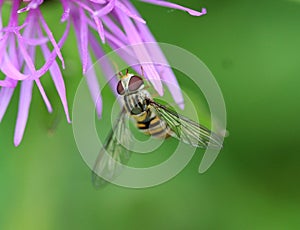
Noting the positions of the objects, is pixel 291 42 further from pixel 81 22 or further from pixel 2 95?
pixel 2 95

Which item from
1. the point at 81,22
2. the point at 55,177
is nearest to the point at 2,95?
the point at 81,22

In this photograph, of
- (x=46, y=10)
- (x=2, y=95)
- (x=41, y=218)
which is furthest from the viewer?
(x=41, y=218)

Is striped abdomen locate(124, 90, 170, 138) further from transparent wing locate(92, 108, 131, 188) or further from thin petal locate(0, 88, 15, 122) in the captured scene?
thin petal locate(0, 88, 15, 122)

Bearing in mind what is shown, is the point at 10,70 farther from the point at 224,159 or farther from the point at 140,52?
the point at 224,159

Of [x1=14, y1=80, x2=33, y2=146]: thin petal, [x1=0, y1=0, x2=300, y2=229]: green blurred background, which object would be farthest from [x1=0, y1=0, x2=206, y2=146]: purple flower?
[x1=0, y1=0, x2=300, y2=229]: green blurred background

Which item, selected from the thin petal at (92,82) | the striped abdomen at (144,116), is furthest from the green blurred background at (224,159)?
the striped abdomen at (144,116)

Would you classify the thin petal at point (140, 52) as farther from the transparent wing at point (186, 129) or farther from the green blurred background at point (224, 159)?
the green blurred background at point (224, 159)

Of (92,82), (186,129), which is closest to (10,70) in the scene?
(92,82)
